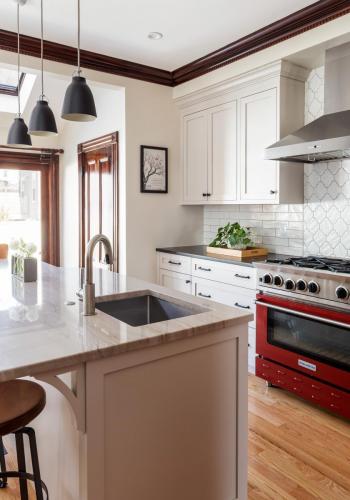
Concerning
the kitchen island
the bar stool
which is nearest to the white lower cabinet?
the kitchen island

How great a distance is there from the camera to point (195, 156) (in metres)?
4.14

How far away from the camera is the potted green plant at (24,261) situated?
2.34 m

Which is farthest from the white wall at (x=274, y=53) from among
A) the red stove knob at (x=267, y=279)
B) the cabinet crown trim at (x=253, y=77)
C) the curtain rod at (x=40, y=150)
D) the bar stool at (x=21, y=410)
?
the bar stool at (x=21, y=410)

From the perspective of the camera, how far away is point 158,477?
1.47 m

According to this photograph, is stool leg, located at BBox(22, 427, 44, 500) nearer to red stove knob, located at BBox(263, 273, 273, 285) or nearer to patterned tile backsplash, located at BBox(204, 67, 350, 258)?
red stove knob, located at BBox(263, 273, 273, 285)

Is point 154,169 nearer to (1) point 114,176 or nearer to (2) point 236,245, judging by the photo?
(1) point 114,176

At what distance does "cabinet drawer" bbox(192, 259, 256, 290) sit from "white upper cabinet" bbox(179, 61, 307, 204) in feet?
1.99

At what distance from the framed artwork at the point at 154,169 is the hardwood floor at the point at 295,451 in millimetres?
2202

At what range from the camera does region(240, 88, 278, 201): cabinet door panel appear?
329cm

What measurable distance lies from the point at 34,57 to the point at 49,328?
2.80m

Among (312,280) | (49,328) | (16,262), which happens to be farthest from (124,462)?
(312,280)

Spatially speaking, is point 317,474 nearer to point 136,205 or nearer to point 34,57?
point 136,205

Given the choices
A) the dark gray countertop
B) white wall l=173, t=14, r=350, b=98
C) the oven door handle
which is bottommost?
the oven door handle

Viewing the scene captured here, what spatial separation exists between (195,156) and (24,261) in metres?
2.33
